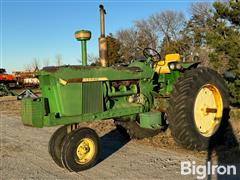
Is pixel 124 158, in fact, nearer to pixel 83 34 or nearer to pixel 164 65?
pixel 164 65

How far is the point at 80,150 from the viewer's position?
18.1 feet

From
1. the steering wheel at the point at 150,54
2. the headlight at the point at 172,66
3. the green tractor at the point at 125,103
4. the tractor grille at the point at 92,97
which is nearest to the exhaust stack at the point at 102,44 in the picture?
the green tractor at the point at 125,103

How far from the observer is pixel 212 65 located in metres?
14.3

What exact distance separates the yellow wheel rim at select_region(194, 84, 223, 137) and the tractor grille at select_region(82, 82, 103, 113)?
5.64ft

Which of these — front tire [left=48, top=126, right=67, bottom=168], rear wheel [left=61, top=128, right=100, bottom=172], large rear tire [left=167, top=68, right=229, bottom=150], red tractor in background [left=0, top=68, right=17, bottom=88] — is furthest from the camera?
red tractor in background [left=0, top=68, right=17, bottom=88]

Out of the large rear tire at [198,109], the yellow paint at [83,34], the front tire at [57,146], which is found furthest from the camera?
the large rear tire at [198,109]

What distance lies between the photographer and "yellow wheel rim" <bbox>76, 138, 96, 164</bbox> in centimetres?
550

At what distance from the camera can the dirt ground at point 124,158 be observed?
537 cm

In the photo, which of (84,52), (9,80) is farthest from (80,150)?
(9,80)

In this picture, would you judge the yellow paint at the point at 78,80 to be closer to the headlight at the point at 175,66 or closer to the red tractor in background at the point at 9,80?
the headlight at the point at 175,66

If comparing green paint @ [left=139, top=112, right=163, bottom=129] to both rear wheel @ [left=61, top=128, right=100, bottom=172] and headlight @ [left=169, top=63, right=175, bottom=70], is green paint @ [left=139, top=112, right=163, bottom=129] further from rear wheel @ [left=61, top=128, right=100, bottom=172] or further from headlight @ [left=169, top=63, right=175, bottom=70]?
rear wheel @ [left=61, top=128, right=100, bottom=172]

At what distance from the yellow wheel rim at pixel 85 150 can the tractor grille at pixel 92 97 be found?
0.48m

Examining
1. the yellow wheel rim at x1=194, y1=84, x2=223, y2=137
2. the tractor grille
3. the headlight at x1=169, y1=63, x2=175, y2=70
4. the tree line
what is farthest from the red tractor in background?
the tractor grille

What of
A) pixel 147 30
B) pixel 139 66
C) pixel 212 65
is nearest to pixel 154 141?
pixel 139 66
